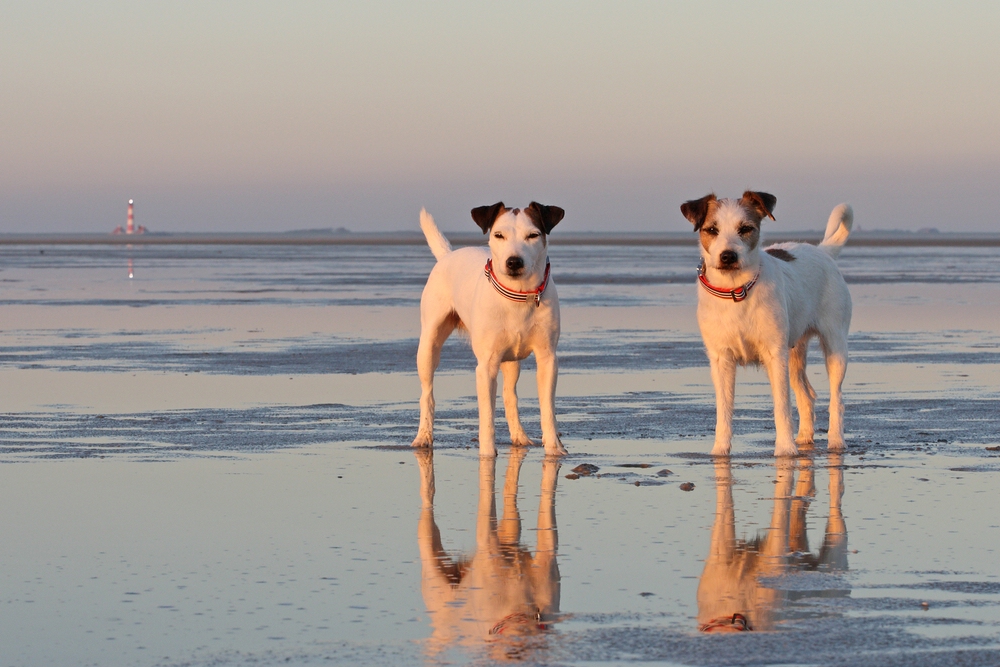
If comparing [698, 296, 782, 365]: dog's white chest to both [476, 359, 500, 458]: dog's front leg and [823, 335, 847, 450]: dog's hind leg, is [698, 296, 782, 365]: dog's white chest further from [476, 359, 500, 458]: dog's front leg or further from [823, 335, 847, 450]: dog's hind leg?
[476, 359, 500, 458]: dog's front leg

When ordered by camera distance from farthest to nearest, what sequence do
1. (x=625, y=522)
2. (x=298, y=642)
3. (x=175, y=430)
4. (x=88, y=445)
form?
1. (x=175, y=430)
2. (x=88, y=445)
3. (x=625, y=522)
4. (x=298, y=642)

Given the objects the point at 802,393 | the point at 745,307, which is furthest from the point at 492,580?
the point at 802,393

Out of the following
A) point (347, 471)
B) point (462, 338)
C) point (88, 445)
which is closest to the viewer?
point (347, 471)

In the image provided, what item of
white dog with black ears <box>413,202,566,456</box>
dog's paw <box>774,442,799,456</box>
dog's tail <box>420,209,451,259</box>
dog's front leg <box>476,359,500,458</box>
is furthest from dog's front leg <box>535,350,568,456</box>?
dog's tail <box>420,209,451,259</box>

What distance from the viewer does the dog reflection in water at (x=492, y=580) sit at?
499cm

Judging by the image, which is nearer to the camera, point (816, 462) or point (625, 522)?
point (625, 522)

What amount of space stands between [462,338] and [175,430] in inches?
88.9

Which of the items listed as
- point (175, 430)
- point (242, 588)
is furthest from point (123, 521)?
point (175, 430)

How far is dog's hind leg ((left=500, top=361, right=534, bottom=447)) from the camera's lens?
9773 mm

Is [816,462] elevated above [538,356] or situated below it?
below

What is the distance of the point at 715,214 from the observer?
30.6 ft

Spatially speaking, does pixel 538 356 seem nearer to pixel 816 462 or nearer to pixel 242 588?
pixel 816 462

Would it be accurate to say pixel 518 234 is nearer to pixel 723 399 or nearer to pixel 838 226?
pixel 723 399

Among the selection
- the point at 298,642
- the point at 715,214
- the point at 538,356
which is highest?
the point at 715,214
